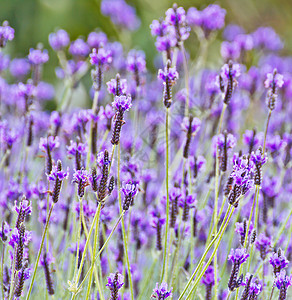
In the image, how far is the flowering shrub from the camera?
831 millimetres

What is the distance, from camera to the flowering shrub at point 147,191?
2.73 feet

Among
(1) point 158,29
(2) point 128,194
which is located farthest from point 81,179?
(1) point 158,29

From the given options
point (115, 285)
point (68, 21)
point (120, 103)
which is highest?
point (68, 21)

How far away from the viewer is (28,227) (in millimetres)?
1258

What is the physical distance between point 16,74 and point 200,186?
84 cm

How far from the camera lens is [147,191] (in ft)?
4.41

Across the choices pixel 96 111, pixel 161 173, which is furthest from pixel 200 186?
pixel 96 111

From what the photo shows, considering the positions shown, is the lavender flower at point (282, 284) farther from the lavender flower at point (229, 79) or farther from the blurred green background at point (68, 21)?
the blurred green background at point (68, 21)

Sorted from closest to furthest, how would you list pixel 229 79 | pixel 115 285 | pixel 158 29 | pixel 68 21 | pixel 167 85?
pixel 115 285, pixel 167 85, pixel 229 79, pixel 158 29, pixel 68 21

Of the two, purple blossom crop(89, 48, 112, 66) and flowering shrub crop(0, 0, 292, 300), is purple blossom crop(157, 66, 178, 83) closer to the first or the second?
flowering shrub crop(0, 0, 292, 300)

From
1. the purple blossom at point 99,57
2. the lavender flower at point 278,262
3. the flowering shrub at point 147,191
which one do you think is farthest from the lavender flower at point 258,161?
the purple blossom at point 99,57

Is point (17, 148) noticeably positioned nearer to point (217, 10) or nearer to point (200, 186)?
point (200, 186)

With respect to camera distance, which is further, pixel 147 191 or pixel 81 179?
pixel 147 191

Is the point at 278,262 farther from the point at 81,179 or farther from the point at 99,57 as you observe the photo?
the point at 99,57
